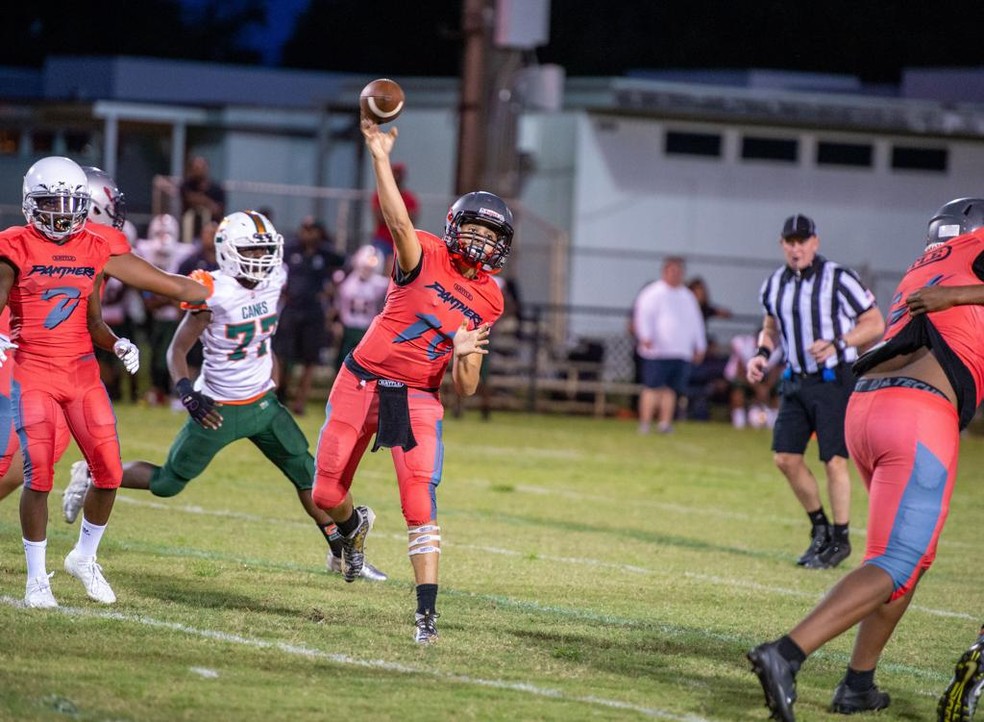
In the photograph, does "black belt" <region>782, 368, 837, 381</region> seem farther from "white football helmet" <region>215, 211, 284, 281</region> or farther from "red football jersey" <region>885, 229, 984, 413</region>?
"red football jersey" <region>885, 229, 984, 413</region>

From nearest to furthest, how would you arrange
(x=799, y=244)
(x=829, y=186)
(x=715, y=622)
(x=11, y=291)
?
(x=11, y=291)
(x=715, y=622)
(x=799, y=244)
(x=829, y=186)

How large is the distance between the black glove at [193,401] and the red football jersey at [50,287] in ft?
2.54

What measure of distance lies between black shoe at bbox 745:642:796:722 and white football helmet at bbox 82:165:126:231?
426cm

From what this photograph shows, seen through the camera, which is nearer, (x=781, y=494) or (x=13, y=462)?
(x=13, y=462)

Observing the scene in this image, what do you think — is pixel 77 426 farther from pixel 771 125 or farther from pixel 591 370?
pixel 771 125

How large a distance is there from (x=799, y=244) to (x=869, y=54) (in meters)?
36.2

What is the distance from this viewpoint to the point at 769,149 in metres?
24.8

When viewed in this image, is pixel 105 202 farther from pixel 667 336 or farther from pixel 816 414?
pixel 667 336

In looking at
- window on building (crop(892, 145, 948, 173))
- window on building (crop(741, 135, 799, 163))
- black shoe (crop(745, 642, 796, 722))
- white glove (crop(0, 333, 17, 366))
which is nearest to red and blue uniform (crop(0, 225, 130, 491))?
white glove (crop(0, 333, 17, 366))

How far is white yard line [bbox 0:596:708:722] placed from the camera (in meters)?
5.49

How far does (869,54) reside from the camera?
43.9 meters

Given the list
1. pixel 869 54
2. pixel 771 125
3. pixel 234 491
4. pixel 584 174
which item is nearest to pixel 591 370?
pixel 584 174

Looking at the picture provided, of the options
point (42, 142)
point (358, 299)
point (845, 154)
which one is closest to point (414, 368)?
point (358, 299)

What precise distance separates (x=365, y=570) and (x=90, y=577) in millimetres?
1533
